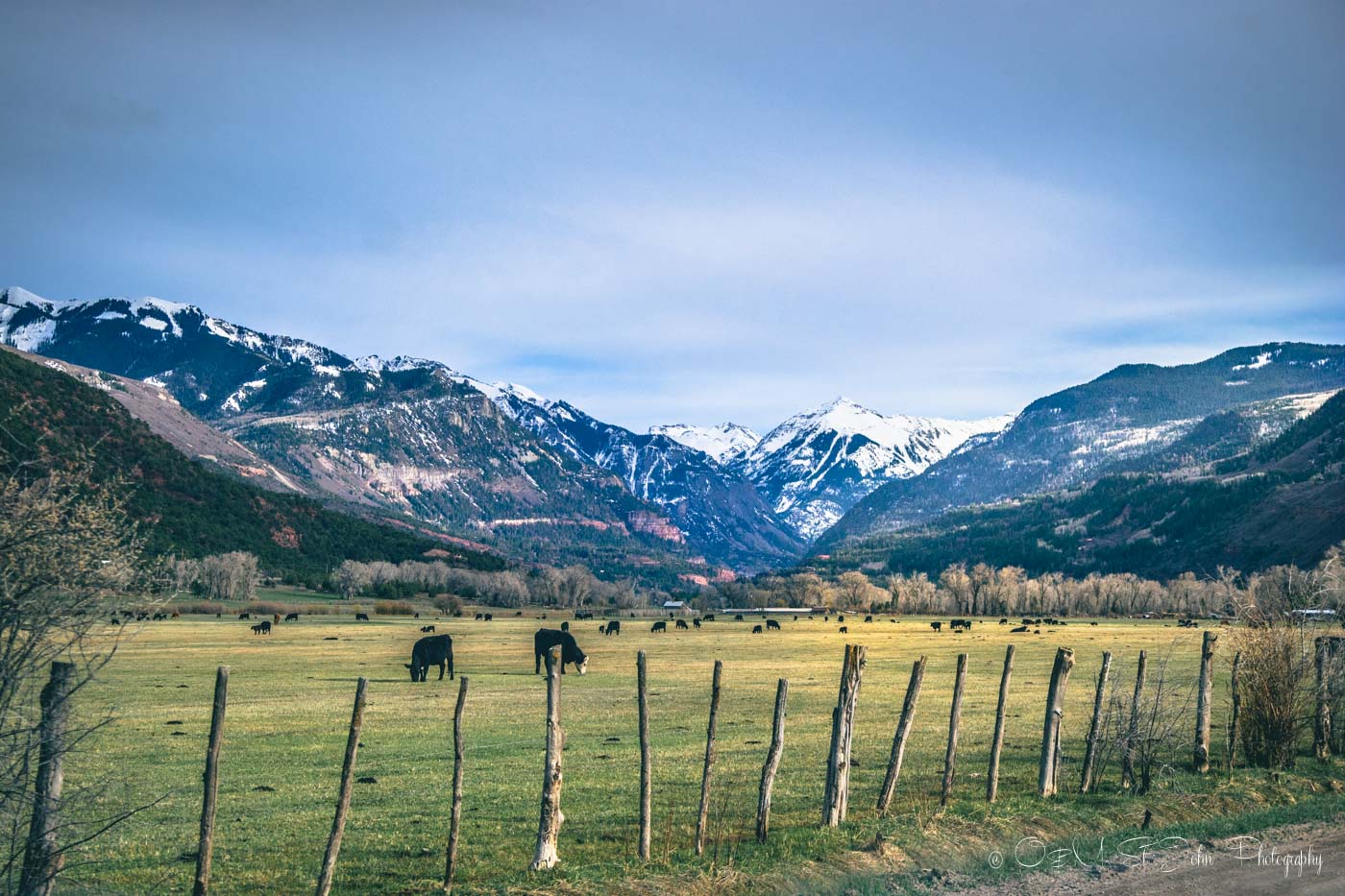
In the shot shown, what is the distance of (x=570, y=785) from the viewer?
68.7ft

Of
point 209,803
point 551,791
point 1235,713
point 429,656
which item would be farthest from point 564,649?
point 209,803

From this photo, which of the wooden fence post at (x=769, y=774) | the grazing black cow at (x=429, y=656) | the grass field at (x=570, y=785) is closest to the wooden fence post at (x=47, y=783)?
the grass field at (x=570, y=785)

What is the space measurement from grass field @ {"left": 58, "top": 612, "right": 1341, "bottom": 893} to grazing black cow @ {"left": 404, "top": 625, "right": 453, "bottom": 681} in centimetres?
119

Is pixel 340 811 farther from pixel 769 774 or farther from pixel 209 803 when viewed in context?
pixel 769 774

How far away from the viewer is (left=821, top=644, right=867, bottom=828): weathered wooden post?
16.0m

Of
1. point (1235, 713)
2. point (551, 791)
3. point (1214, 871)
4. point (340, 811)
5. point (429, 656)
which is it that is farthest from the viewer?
point (429, 656)

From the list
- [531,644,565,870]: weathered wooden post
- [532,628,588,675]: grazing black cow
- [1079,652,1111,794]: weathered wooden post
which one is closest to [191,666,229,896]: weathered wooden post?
[531,644,565,870]: weathered wooden post

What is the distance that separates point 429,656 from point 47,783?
3969 cm

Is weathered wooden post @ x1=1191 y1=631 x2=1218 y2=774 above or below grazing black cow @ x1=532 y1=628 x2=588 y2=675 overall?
above

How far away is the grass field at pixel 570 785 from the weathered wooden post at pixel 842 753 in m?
0.36

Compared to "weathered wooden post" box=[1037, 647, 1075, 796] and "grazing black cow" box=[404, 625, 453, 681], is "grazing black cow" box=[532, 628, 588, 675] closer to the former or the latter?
"grazing black cow" box=[404, 625, 453, 681]

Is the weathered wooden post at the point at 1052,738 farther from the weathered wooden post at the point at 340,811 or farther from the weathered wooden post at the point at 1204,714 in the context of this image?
the weathered wooden post at the point at 340,811

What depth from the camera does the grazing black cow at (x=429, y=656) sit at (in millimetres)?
47559

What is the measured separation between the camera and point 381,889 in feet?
43.6
